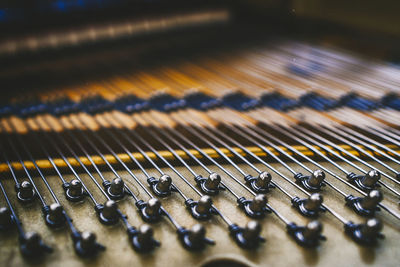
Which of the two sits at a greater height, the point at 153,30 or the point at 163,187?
the point at 153,30

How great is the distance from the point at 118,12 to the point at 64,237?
2685 mm

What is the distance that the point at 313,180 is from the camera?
1.52 metres

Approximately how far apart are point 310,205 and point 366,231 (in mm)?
221

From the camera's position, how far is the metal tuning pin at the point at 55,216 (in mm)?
1300

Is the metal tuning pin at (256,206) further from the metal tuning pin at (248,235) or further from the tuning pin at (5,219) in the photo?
the tuning pin at (5,219)

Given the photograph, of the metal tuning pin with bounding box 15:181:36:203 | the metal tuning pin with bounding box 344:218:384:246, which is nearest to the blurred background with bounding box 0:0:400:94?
the metal tuning pin with bounding box 15:181:36:203

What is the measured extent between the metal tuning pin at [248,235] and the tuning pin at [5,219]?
85 cm

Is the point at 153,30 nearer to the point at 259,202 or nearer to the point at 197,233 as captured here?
the point at 259,202

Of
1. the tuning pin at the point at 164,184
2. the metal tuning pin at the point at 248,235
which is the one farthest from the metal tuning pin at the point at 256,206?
the tuning pin at the point at 164,184

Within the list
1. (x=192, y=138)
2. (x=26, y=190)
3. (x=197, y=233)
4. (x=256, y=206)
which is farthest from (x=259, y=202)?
(x=26, y=190)

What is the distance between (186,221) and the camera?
1.36 m

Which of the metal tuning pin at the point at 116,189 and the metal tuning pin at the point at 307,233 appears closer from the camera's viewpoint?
the metal tuning pin at the point at 307,233

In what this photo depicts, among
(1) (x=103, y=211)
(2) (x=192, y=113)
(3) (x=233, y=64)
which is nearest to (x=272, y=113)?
(2) (x=192, y=113)

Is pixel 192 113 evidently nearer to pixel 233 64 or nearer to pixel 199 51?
pixel 233 64
